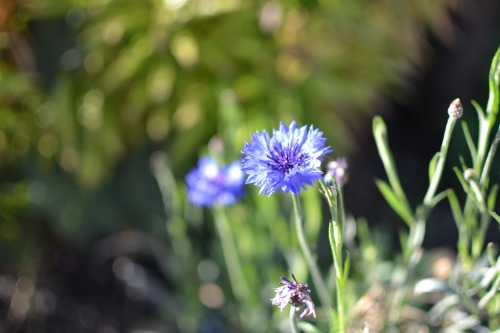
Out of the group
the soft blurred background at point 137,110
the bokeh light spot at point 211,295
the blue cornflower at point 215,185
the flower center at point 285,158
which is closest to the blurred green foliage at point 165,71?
the soft blurred background at point 137,110

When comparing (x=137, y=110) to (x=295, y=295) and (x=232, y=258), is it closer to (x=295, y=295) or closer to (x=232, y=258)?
(x=232, y=258)

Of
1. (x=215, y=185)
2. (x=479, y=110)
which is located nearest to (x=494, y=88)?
(x=479, y=110)

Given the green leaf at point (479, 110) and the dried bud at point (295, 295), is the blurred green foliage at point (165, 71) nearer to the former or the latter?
the green leaf at point (479, 110)

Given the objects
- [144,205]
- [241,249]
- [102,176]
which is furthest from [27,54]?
[241,249]

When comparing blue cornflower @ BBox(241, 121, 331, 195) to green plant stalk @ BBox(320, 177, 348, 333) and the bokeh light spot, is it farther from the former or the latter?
the bokeh light spot

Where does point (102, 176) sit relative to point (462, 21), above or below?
below

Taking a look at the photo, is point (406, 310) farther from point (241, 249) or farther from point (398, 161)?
point (398, 161)

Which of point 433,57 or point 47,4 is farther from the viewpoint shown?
point 433,57
